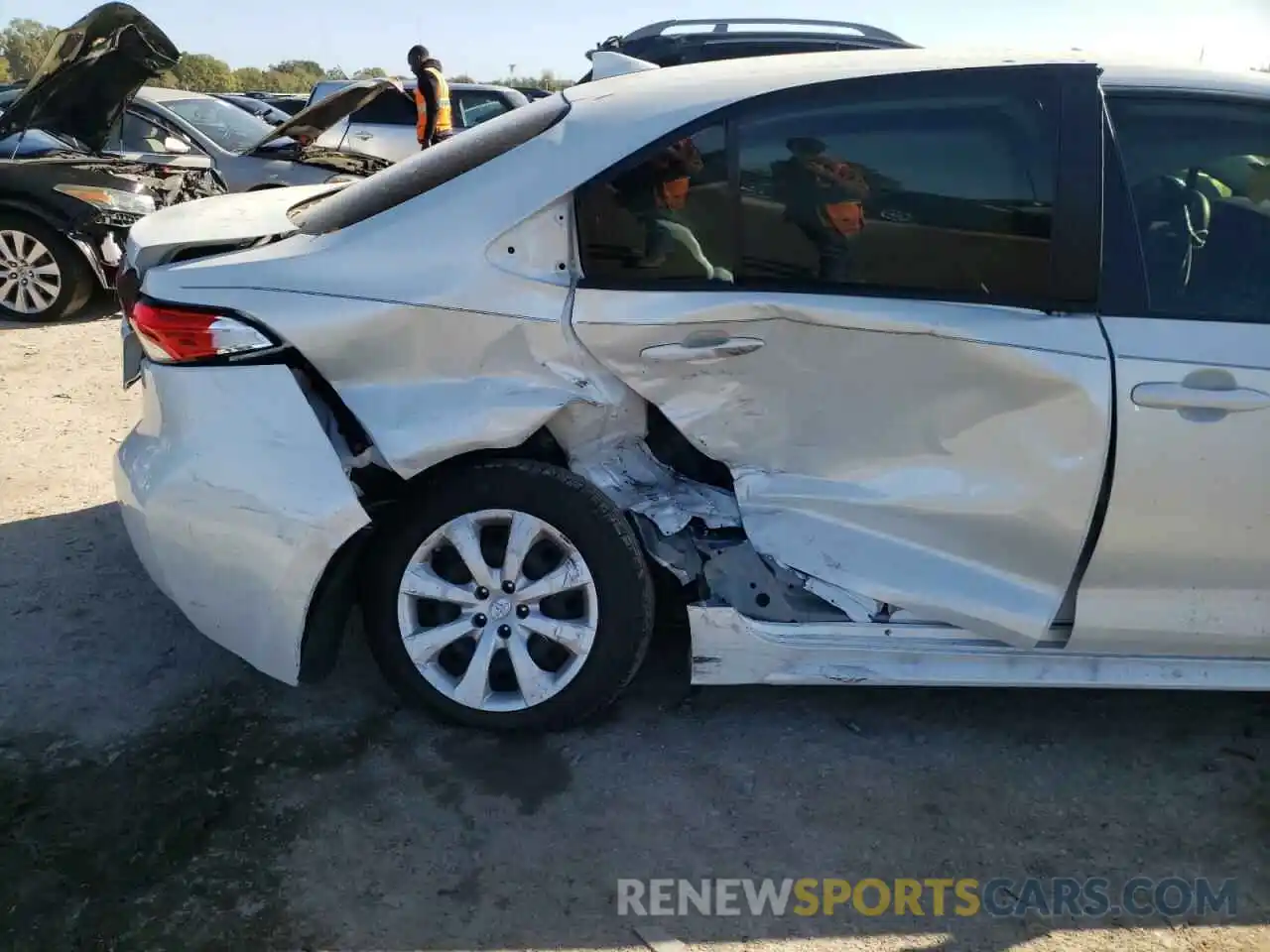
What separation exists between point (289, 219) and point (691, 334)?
1.42 meters

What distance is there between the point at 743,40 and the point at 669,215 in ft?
19.6

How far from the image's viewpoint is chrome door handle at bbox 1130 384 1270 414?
8.28ft

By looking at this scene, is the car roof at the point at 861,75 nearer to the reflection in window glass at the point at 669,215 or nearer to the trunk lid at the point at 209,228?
the reflection in window glass at the point at 669,215

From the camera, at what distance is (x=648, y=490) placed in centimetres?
295

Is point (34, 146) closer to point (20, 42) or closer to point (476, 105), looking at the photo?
point (476, 105)

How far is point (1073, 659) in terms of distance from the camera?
2754mm

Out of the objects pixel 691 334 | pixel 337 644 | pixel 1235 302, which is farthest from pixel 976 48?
pixel 337 644

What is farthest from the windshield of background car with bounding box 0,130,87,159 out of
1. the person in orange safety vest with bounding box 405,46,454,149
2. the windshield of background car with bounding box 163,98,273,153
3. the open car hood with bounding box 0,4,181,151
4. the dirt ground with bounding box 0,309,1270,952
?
the dirt ground with bounding box 0,309,1270,952

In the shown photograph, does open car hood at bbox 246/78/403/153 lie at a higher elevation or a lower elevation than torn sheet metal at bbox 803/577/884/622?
higher

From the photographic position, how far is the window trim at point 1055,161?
260cm

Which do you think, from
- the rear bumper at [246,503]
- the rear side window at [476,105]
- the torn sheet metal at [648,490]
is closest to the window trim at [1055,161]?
the torn sheet metal at [648,490]

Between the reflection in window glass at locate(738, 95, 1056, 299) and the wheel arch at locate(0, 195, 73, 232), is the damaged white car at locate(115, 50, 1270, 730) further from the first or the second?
the wheel arch at locate(0, 195, 73, 232)

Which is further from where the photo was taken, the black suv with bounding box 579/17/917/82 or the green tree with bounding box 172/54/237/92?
A: the green tree with bounding box 172/54/237/92

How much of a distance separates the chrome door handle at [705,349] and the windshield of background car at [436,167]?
70 centimetres
